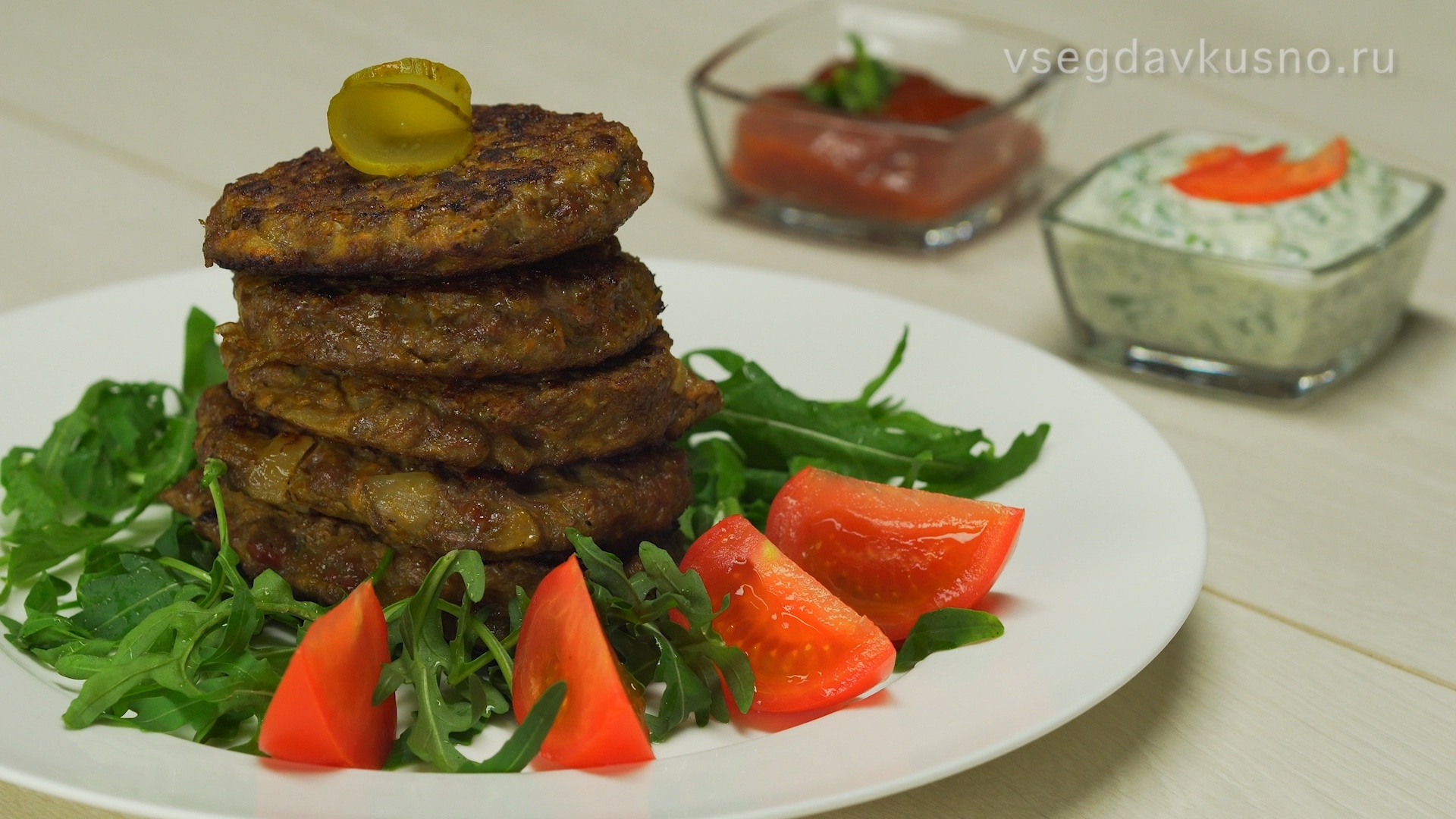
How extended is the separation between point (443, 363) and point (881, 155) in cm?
334

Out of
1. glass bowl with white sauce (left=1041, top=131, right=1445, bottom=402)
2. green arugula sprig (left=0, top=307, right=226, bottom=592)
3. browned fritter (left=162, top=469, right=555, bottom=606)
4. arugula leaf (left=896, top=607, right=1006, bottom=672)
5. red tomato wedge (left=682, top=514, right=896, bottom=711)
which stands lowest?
glass bowl with white sauce (left=1041, top=131, right=1445, bottom=402)

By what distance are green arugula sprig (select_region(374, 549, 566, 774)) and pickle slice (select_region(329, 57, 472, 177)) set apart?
79 cm

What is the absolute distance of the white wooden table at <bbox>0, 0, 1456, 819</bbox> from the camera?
309 cm

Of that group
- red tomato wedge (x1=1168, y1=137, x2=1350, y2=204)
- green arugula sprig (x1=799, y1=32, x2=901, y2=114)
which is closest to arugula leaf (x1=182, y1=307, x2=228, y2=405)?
green arugula sprig (x1=799, y1=32, x2=901, y2=114)

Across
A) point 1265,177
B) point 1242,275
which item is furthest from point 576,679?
point 1265,177

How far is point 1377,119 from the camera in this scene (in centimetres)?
725

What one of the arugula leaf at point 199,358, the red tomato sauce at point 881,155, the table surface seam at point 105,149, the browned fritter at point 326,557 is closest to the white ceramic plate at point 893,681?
the arugula leaf at point 199,358

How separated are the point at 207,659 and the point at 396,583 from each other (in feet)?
1.32

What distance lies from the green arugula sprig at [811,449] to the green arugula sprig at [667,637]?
2.06ft

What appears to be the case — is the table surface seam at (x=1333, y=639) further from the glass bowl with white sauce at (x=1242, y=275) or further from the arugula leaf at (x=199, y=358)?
the arugula leaf at (x=199, y=358)

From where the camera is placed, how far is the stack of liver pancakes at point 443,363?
2814mm

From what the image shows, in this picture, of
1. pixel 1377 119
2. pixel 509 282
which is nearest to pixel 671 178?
pixel 1377 119

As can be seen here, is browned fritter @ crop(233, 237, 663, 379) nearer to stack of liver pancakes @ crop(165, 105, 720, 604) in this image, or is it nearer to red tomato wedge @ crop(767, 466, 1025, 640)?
stack of liver pancakes @ crop(165, 105, 720, 604)

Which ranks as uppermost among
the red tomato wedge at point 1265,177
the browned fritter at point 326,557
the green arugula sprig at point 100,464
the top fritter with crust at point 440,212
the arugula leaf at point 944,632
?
the top fritter with crust at point 440,212
